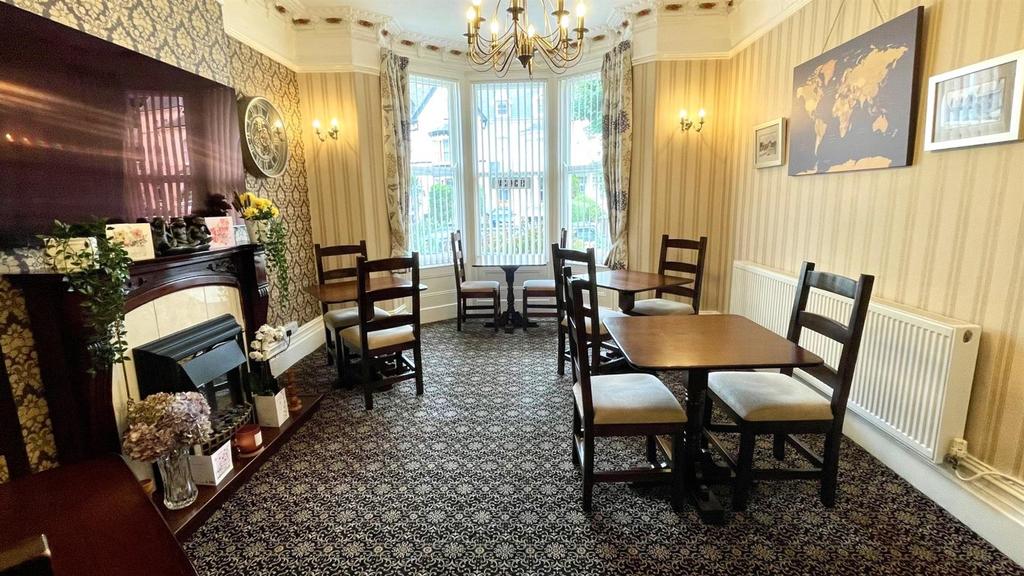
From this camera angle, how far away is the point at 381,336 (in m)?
3.20

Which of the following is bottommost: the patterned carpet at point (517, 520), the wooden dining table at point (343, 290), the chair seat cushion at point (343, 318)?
the patterned carpet at point (517, 520)

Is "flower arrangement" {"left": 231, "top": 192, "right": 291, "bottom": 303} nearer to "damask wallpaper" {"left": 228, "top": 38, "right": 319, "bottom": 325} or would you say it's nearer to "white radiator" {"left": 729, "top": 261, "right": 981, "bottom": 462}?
"damask wallpaper" {"left": 228, "top": 38, "right": 319, "bottom": 325}

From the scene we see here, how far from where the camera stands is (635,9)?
4191mm

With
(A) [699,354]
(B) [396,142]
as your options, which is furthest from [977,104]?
(B) [396,142]

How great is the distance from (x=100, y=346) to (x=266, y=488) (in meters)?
0.97

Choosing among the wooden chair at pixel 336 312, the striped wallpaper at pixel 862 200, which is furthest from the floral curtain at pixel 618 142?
the wooden chair at pixel 336 312

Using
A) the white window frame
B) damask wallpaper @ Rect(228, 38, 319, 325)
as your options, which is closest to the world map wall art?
the white window frame

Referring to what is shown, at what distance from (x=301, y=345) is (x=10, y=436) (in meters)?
2.42

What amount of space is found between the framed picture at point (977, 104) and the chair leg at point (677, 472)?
1697 millimetres

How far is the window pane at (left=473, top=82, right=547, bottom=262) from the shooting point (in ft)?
17.5

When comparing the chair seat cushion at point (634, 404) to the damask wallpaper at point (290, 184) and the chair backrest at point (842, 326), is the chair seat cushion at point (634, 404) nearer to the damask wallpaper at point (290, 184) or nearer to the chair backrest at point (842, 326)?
the chair backrest at point (842, 326)

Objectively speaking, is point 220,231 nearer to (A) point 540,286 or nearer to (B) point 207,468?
(B) point 207,468

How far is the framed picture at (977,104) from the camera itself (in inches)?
69.0

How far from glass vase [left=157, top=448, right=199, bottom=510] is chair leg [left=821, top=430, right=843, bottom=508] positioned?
273 cm
